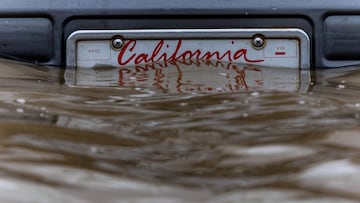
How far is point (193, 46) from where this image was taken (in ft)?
8.83

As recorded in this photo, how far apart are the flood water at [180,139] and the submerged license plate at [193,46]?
0.80ft

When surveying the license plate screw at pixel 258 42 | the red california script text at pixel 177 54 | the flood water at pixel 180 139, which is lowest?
the flood water at pixel 180 139

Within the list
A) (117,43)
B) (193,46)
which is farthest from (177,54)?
(117,43)

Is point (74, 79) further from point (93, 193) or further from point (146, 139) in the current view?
point (93, 193)

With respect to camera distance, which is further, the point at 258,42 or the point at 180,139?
the point at 258,42

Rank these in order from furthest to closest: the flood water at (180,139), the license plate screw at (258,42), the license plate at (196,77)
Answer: the license plate screw at (258,42) < the license plate at (196,77) < the flood water at (180,139)

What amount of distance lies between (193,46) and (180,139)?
123 centimetres

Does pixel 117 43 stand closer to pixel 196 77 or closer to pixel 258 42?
pixel 196 77

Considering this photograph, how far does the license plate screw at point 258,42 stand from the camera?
2.67 m

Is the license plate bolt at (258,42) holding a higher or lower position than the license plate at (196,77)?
higher

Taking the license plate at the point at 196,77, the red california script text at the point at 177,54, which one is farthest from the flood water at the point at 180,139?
the red california script text at the point at 177,54

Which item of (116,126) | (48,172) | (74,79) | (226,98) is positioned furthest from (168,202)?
(74,79)

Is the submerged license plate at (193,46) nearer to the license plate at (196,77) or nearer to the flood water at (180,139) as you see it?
the license plate at (196,77)

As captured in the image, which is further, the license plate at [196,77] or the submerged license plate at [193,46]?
the submerged license plate at [193,46]
